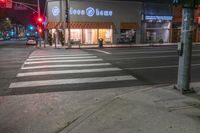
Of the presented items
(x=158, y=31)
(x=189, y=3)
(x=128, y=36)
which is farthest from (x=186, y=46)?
(x=158, y=31)

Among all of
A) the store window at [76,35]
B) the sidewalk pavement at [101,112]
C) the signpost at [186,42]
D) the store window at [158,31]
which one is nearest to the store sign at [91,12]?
the store window at [76,35]

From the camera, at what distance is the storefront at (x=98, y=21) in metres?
41.7

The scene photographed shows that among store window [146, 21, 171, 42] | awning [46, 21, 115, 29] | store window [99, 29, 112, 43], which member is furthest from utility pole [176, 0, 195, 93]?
store window [146, 21, 171, 42]

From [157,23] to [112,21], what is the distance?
710 cm

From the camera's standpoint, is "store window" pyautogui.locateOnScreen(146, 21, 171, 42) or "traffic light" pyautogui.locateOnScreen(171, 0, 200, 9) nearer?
"traffic light" pyautogui.locateOnScreen(171, 0, 200, 9)

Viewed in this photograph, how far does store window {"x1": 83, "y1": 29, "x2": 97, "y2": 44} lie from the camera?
4281 cm

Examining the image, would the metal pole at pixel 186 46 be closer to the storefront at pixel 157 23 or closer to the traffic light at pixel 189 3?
the traffic light at pixel 189 3

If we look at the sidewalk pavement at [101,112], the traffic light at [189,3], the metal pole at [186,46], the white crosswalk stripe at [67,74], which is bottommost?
the sidewalk pavement at [101,112]

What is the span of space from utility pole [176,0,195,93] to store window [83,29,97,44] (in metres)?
34.2

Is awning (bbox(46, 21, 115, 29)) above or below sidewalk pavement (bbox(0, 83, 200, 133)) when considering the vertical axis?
above

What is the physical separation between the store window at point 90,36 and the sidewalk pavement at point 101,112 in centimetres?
3350

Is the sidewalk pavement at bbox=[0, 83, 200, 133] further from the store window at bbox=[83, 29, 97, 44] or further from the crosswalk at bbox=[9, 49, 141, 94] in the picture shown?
the store window at bbox=[83, 29, 97, 44]

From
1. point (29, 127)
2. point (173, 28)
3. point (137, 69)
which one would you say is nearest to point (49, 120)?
point (29, 127)

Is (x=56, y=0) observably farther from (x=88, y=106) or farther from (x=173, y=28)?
(x=88, y=106)
